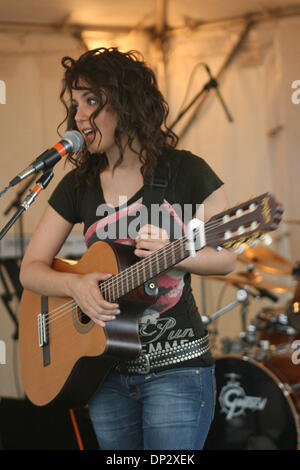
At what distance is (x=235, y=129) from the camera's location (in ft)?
13.6

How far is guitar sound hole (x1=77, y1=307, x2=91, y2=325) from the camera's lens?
1.75 m

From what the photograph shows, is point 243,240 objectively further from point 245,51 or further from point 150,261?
point 245,51

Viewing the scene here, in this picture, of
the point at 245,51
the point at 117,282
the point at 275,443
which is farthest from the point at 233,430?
the point at 245,51

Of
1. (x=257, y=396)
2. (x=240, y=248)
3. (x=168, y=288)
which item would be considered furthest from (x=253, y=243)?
(x=257, y=396)

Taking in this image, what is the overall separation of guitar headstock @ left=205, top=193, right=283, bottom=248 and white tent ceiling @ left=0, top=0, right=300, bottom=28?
2673 millimetres

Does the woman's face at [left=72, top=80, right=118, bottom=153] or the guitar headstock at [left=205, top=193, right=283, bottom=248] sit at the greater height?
the woman's face at [left=72, top=80, right=118, bottom=153]

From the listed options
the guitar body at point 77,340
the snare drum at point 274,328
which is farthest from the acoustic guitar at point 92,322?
the snare drum at point 274,328

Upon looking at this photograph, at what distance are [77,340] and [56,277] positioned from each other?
21cm

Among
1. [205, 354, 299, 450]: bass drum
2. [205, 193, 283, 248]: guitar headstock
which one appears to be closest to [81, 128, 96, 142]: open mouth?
[205, 193, 283, 248]: guitar headstock

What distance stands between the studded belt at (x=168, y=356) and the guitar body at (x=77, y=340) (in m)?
0.04

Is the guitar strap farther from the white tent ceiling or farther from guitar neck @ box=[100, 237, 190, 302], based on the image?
the white tent ceiling

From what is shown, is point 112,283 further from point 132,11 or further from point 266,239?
point 132,11

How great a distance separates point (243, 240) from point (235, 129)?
2994 mm

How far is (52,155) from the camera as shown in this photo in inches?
59.8
